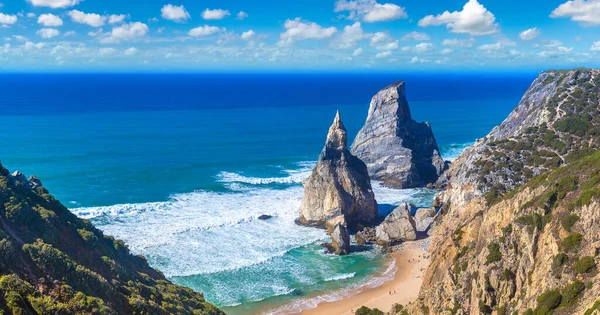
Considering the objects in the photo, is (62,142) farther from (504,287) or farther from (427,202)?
(504,287)

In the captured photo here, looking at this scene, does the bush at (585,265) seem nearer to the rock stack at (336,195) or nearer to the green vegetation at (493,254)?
the green vegetation at (493,254)

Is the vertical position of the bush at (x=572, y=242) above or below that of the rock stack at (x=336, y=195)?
above

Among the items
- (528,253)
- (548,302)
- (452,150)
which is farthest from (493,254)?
(452,150)

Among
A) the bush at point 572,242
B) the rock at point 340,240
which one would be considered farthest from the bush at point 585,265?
the rock at point 340,240

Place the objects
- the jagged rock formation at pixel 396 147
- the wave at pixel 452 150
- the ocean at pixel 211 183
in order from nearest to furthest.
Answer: the ocean at pixel 211 183
the jagged rock formation at pixel 396 147
the wave at pixel 452 150

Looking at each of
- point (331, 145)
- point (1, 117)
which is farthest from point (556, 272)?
point (1, 117)

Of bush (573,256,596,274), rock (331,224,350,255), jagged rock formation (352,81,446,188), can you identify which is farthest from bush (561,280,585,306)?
jagged rock formation (352,81,446,188)

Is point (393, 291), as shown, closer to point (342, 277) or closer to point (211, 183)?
point (342, 277)

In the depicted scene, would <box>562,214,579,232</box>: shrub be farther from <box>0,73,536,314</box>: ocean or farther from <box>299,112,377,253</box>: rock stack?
<box>299,112,377,253</box>: rock stack
